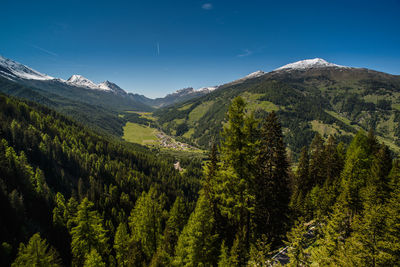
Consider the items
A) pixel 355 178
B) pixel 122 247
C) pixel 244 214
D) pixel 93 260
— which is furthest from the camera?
pixel 122 247

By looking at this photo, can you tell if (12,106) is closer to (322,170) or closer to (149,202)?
(149,202)

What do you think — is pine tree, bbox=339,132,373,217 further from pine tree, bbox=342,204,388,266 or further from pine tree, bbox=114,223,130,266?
pine tree, bbox=114,223,130,266

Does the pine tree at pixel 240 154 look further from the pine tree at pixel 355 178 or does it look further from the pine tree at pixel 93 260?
the pine tree at pixel 93 260

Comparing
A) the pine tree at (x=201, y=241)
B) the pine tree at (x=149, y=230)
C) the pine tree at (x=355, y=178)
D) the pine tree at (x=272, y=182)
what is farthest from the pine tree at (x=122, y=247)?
the pine tree at (x=355, y=178)

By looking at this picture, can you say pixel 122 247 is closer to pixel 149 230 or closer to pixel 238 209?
pixel 149 230

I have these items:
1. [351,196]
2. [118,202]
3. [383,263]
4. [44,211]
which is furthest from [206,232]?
[118,202]

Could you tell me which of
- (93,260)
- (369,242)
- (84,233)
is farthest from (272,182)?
(84,233)

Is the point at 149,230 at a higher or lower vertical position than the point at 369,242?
lower

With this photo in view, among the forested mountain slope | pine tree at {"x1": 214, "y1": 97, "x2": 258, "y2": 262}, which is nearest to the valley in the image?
pine tree at {"x1": 214, "y1": 97, "x2": 258, "y2": 262}

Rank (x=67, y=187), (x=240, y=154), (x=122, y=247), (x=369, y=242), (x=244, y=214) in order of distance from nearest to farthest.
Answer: (x=240, y=154)
(x=369, y=242)
(x=244, y=214)
(x=122, y=247)
(x=67, y=187)
